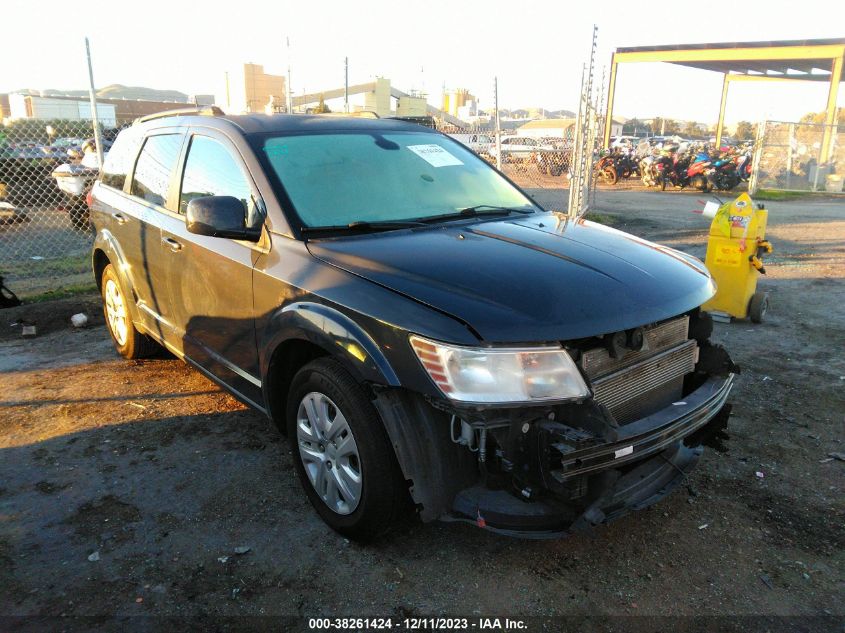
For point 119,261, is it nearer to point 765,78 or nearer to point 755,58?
point 755,58

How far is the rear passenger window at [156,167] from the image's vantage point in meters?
4.05

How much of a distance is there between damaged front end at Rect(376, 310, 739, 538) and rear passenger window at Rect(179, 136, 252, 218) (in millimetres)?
1530

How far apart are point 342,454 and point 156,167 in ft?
8.52

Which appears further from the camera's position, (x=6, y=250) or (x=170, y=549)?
(x=6, y=250)

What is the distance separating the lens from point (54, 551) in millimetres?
2900

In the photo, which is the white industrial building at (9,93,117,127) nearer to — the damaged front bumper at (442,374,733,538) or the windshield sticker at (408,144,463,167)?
the windshield sticker at (408,144,463,167)

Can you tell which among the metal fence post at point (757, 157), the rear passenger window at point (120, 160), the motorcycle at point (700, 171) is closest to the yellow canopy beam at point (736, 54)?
the motorcycle at point (700, 171)

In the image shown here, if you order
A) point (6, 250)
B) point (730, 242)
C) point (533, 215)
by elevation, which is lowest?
point (6, 250)

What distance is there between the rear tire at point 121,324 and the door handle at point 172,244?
1.15m

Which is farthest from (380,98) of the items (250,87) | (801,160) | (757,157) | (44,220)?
(44,220)

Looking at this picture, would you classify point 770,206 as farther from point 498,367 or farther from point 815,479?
point 498,367

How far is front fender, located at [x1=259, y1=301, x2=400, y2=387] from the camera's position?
249cm

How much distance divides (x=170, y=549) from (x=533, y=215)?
2553 millimetres

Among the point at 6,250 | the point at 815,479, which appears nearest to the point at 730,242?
the point at 815,479
